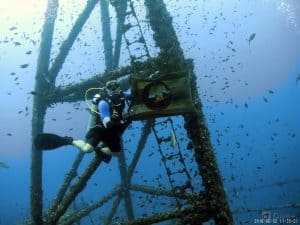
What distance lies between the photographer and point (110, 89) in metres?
5.89

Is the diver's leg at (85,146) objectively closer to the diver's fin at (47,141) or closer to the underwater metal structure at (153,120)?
the underwater metal structure at (153,120)

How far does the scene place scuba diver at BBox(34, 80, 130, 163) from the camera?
18.2 feet

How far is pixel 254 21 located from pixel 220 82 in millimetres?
14693

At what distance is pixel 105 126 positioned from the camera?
18.0 ft

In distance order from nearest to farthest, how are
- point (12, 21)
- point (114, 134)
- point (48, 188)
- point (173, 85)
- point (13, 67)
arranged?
point (173, 85), point (114, 134), point (12, 21), point (13, 67), point (48, 188)

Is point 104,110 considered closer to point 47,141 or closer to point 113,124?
point 113,124

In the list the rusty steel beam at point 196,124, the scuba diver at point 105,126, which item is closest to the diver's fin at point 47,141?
the scuba diver at point 105,126

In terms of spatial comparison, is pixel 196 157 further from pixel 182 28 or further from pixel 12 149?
pixel 12 149

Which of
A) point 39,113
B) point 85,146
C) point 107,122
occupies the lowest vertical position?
point 85,146

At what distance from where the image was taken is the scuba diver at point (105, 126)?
18.2 feet

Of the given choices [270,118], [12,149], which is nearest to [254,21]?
[270,118]

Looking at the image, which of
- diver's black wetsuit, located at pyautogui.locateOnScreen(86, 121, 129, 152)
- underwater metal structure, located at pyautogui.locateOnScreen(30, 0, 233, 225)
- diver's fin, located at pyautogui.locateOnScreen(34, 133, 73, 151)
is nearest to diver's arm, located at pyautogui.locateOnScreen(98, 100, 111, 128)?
diver's black wetsuit, located at pyautogui.locateOnScreen(86, 121, 129, 152)

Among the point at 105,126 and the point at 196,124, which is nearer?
the point at 105,126
